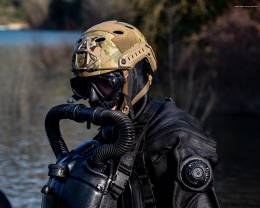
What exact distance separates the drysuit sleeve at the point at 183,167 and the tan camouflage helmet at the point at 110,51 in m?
0.20

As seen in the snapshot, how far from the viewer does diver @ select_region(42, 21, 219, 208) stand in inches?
107

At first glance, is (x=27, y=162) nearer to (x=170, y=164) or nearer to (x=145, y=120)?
(x=145, y=120)

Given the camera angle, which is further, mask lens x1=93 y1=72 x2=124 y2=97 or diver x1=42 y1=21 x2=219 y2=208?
mask lens x1=93 y1=72 x2=124 y2=97

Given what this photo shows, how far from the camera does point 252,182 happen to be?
42.5ft

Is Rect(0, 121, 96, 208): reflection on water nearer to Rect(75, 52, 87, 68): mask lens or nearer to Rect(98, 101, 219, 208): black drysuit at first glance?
Rect(75, 52, 87, 68): mask lens

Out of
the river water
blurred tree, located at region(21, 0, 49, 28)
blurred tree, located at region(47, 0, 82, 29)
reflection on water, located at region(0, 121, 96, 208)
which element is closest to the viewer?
reflection on water, located at region(0, 121, 96, 208)

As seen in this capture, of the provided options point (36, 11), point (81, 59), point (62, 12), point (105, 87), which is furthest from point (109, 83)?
point (36, 11)

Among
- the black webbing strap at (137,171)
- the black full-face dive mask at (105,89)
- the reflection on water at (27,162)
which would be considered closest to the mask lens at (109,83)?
the black full-face dive mask at (105,89)

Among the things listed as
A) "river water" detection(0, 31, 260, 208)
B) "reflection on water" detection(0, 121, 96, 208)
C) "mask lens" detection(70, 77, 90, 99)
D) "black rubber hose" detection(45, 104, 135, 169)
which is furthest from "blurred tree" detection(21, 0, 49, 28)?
"black rubber hose" detection(45, 104, 135, 169)

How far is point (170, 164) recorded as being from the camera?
275 centimetres

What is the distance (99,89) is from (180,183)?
0.45 m

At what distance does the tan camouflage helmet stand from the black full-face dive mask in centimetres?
2

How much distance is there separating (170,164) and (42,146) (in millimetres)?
13221

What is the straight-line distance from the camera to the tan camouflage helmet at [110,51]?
2.90 m
